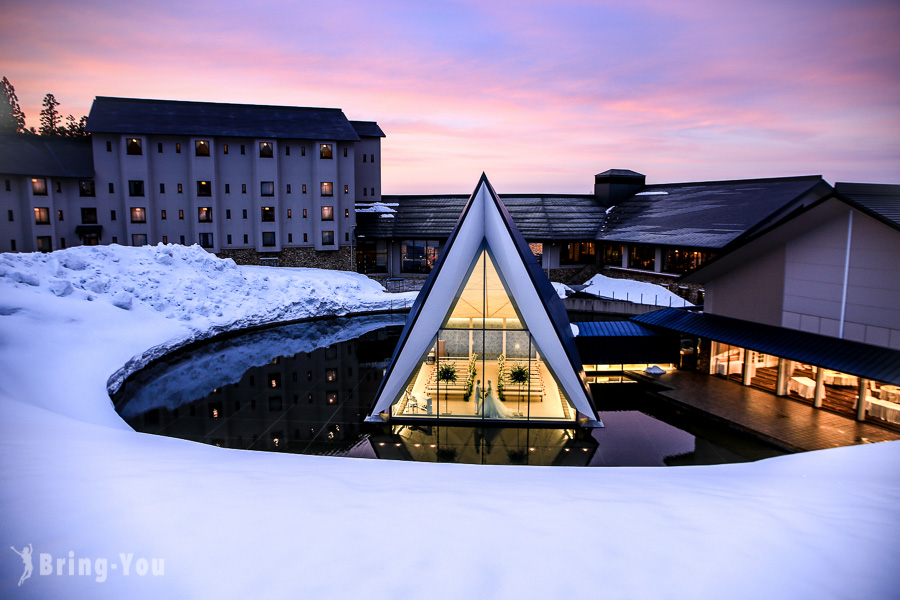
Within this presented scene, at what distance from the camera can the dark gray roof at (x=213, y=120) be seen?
1440 inches

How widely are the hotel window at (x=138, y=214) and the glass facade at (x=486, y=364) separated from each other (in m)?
33.3

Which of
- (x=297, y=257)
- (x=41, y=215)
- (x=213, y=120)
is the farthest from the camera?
(x=297, y=257)

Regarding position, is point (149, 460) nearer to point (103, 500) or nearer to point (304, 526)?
point (103, 500)

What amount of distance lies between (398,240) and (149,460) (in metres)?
36.5

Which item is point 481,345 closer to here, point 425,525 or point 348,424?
point 348,424

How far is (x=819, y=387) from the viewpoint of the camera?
49.9 ft

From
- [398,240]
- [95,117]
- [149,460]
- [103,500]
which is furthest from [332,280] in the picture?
[103,500]

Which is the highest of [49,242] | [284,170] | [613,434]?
[284,170]

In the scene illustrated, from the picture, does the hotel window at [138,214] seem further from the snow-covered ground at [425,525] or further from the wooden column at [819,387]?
the wooden column at [819,387]

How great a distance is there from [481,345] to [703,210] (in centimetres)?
2734

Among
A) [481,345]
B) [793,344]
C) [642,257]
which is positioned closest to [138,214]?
[481,345]

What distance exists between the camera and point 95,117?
36.4 meters

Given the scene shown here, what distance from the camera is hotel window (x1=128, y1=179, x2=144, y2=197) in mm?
37031

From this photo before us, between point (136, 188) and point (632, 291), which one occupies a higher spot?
point (136, 188)
